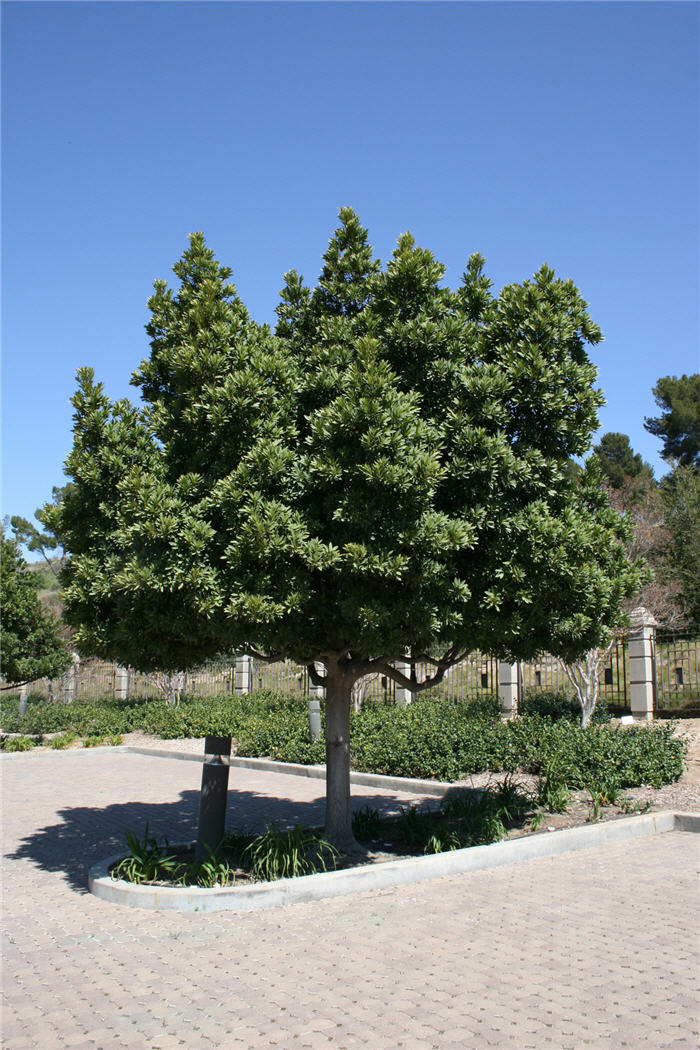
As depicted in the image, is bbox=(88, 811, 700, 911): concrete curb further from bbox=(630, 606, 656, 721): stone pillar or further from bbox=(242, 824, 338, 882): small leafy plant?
bbox=(630, 606, 656, 721): stone pillar

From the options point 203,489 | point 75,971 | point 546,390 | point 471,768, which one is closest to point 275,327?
point 203,489

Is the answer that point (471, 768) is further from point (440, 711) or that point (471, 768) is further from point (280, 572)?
point (280, 572)

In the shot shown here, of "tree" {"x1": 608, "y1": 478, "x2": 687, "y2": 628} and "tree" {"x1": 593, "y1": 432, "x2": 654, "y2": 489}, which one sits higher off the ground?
"tree" {"x1": 593, "y1": 432, "x2": 654, "y2": 489}

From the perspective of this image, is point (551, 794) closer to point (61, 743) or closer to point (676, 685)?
point (676, 685)

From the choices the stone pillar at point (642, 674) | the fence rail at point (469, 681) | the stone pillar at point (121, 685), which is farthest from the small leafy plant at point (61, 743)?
the stone pillar at point (642, 674)

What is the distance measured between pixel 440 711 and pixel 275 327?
9.46 metres

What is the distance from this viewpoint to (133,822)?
1066 cm

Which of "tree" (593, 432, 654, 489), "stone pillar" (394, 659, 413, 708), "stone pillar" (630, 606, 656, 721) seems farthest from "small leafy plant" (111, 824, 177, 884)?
"tree" (593, 432, 654, 489)

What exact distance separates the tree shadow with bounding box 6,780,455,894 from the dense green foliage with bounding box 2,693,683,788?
1282 millimetres

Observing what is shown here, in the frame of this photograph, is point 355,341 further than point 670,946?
Yes

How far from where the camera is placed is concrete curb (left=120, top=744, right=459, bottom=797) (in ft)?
39.4

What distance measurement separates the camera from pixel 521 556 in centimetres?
713

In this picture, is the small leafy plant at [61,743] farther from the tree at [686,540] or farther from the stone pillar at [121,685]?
the tree at [686,540]

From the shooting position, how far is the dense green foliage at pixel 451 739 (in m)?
11.1
